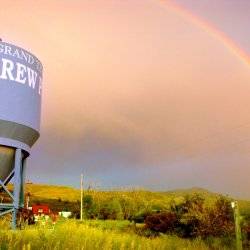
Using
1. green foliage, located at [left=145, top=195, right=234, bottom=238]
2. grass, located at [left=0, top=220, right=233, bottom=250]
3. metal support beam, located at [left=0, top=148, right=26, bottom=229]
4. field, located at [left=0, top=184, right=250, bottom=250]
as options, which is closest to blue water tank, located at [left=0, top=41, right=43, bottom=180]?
metal support beam, located at [left=0, top=148, right=26, bottom=229]

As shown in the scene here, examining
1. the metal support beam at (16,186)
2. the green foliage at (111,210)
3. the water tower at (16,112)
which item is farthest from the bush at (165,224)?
the green foliage at (111,210)

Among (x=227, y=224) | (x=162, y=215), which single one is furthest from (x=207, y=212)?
(x=162, y=215)

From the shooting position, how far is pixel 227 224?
26.7m

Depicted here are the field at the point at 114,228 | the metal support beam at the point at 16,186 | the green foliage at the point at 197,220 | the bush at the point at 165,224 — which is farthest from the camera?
the bush at the point at 165,224

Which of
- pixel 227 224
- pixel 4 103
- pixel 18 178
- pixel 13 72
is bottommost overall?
pixel 227 224

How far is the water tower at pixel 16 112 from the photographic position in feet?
63.2

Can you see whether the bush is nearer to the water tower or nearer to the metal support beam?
the metal support beam

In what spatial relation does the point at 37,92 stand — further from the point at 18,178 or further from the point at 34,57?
the point at 18,178

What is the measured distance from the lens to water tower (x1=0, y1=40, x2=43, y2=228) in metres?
19.2

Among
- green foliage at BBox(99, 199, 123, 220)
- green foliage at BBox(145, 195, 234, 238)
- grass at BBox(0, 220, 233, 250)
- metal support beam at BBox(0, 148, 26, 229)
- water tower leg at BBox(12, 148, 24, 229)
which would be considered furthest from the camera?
green foliage at BBox(99, 199, 123, 220)

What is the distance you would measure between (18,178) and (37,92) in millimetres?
3792

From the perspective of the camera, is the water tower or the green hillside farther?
the green hillside

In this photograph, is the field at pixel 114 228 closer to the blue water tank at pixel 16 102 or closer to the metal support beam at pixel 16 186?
the metal support beam at pixel 16 186

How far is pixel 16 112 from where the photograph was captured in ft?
64.0
